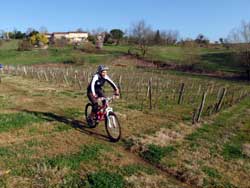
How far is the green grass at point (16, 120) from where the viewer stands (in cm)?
1003

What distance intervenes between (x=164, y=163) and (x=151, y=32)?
3419 inches

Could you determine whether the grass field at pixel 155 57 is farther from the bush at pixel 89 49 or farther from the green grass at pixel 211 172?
the green grass at pixel 211 172

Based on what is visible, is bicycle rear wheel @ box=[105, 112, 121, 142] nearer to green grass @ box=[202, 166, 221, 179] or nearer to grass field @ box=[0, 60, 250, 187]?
grass field @ box=[0, 60, 250, 187]

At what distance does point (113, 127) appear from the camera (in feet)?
29.6

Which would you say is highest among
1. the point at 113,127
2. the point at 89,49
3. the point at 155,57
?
the point at 113,127

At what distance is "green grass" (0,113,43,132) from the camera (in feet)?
32.9

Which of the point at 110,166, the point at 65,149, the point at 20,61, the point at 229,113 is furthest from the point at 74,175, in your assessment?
the point at 20,61

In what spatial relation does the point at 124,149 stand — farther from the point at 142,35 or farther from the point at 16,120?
the point at 142,35

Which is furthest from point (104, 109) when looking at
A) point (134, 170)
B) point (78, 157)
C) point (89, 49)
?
point (89, 49)

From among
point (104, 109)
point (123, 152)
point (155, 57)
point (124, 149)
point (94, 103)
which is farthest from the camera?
point (155, 57)

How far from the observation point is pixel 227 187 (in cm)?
642

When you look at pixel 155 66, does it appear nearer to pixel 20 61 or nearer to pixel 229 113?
pixel 20 61

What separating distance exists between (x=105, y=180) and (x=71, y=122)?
512 centimetres

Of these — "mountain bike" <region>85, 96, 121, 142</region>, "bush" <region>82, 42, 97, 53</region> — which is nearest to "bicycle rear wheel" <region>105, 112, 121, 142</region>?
"mountain bike" <region>85, 96, 121, 142</region>
